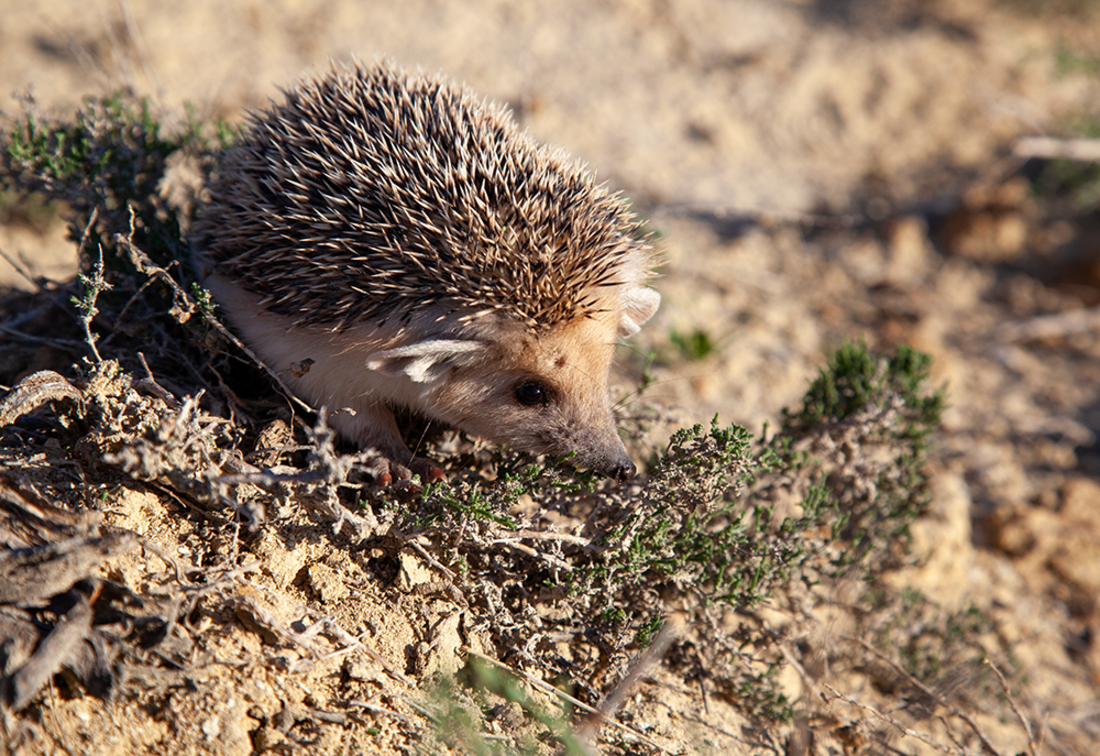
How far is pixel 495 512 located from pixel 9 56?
7856 mm

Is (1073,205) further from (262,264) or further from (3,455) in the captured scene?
(3,455)

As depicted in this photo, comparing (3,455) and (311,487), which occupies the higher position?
(3,455)

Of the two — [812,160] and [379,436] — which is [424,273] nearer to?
[379,436]

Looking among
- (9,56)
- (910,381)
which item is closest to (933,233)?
(910,381)

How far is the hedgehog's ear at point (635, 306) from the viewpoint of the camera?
3.97 m

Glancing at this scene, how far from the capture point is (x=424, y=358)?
3.48m

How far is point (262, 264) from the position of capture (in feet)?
12.2

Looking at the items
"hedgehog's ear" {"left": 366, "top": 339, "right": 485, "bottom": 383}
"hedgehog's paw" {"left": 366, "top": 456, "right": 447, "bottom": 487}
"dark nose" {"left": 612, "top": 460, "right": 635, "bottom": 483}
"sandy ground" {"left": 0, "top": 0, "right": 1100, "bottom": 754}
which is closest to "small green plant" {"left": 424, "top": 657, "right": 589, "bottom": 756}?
"hedgehog's paw" {"left": 366, "top": 456, "right": 447, "bottom": 487}

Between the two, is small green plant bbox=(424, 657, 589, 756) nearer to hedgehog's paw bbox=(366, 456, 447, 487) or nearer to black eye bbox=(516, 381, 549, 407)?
hedgehog's paw bbox=(366, 456, 447, 487)

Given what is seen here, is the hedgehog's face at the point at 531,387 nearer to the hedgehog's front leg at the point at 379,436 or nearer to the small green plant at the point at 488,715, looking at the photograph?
the hedgehog's front leg at the point at 379,436

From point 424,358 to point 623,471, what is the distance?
109 centimetres

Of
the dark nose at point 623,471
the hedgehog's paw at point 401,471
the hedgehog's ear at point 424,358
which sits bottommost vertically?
the dark nose at point 623,471

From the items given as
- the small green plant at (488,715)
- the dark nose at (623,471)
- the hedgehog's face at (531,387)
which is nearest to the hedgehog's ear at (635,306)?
the hedgehog's face at (531,387)

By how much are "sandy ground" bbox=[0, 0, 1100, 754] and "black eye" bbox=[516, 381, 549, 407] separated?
2.30m
